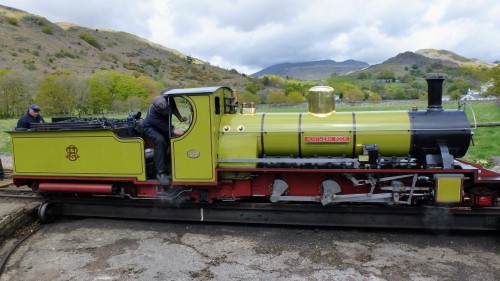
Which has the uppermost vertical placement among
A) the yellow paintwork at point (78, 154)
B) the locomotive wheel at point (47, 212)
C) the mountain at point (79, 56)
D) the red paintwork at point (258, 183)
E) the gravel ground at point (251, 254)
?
the mountain at point (79, 56)

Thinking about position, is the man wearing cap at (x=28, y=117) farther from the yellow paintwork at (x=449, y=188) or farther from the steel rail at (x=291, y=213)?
the yellow paintwork at (x=449, y=188)

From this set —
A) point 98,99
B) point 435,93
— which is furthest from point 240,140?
point 98,99

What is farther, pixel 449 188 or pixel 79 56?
pixel 79 56

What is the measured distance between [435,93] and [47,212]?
7.86 meters

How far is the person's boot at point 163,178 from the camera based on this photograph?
269 inches

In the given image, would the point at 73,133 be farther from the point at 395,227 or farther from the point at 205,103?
the point at 395,227

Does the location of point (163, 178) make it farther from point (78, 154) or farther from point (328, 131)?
point (328, 131)

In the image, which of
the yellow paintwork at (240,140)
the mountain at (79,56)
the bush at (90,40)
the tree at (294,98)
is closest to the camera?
the yellow paintwork at (240,140)

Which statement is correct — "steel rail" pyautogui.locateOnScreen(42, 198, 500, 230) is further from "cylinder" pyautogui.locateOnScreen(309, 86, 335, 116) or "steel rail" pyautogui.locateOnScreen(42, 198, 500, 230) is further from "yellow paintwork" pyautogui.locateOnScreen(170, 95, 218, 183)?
"cylinder" pyautogui.locateOnScreen(309, 86, 335, 116)

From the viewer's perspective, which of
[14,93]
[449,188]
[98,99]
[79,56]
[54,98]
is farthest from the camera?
[79,56]

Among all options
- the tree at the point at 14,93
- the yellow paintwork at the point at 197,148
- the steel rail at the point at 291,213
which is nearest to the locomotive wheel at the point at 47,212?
the steel rail at the point at 291,213

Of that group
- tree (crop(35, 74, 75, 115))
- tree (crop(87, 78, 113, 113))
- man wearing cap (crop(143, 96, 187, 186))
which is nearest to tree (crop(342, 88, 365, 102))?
tree (crop(87, 78, 113, 113))

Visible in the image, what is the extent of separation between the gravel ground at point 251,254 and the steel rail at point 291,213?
0.61 feet

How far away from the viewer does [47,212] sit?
7523 mm
